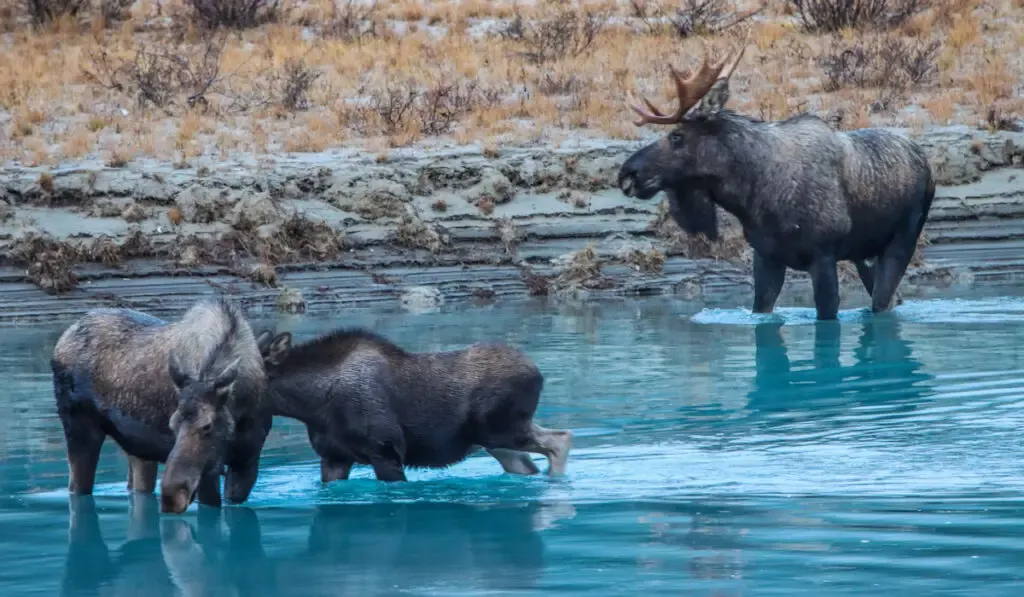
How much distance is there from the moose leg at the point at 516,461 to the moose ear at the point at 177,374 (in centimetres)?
206

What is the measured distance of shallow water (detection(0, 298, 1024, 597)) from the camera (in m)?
7.73

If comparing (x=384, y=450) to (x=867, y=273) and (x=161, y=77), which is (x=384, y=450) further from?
(x=161, y=77)

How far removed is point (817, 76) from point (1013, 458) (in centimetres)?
1908

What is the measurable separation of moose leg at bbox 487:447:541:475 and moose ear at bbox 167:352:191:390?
2058mm

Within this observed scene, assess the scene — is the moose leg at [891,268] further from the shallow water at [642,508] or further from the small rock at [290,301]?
the small rock at [290,301]

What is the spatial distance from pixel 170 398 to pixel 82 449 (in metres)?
Result: 0.84

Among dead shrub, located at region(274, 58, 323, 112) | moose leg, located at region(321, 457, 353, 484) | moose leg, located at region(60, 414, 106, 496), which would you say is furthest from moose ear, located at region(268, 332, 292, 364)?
dead shrub, located at region(274, 58, 323, 112)

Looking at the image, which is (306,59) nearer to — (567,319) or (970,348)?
(567,319)

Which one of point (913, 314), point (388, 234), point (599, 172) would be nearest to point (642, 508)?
point (913, 314)

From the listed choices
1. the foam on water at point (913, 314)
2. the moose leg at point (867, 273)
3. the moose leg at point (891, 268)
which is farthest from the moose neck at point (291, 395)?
the moose leg at point (867, 273)

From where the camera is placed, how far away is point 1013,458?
966 centimetres

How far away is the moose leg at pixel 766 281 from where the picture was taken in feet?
54.6

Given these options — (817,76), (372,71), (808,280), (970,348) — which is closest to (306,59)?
(372,71)

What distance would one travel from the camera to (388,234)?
2153 centimetres
